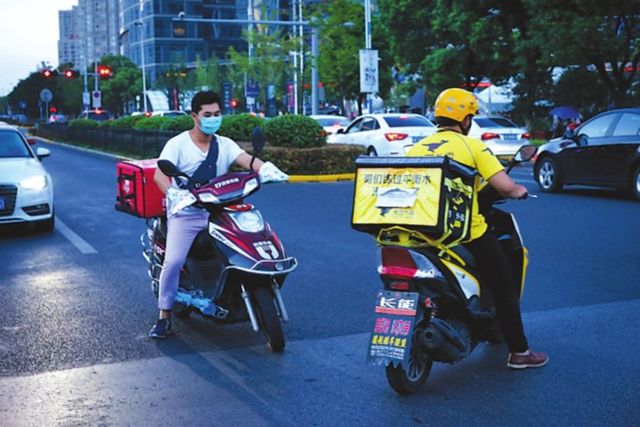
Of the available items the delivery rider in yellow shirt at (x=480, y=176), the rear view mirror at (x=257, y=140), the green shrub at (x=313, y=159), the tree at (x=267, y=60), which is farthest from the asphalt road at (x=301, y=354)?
the tree at (x=267, y=60)

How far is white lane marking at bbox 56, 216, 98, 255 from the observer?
34.3ft

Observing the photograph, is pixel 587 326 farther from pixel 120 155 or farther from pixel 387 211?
pixel 120 155

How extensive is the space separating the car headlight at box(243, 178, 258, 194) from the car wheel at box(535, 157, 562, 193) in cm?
1189

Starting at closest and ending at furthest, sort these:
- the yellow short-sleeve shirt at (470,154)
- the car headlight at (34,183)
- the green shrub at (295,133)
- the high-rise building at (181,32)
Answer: the yellow short-sleeve shirt at (470,154), the car headlight at (34,183), the green shrub at (295,133), the high-rise building at (181,32)

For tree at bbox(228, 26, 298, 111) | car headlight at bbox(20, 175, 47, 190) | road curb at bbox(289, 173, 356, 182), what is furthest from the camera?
tree at bbox(228, 26, 298, 111)

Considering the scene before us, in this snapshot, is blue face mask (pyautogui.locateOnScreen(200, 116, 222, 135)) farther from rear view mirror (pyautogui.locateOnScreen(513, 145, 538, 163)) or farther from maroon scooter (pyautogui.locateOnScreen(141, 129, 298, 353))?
rear view mirror (pyautogui.locateOnScreen(513, 145, 538, 163))

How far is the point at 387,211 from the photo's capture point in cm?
474

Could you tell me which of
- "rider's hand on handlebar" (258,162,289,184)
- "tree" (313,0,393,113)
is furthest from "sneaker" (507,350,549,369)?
"tree" (313,0,393,113)

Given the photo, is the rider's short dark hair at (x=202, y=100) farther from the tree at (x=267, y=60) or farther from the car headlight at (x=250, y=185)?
the tree at (x=267, y=60)

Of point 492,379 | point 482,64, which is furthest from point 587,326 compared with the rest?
point 482,64

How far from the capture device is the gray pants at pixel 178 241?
6.04 metres

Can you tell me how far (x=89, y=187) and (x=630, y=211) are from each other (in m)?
11.3

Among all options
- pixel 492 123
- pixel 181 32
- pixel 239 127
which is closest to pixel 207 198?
pixel 239 127

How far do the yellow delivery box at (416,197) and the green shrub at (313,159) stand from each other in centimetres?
1596
